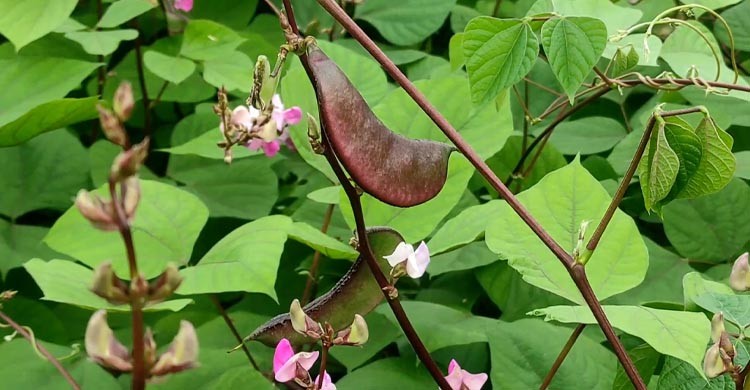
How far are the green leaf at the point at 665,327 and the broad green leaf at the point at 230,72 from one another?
2.09 feet

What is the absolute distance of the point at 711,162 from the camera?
0.59 m

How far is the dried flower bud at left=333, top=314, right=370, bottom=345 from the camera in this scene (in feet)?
1.70

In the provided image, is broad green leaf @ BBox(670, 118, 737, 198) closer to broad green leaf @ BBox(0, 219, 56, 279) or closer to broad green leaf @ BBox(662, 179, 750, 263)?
broad green leaf @ BBox(662, 179, 750, 263)

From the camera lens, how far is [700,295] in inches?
24.6

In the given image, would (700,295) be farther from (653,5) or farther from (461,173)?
(653,5)

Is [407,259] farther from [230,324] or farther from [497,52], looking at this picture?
[230,324]

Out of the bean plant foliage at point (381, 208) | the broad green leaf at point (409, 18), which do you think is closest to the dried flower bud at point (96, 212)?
the bean plant foliage at point (381, 208)

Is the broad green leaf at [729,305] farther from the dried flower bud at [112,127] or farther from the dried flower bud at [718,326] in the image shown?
the dried flower bud at [112,127]

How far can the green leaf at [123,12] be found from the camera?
1096 millimetres

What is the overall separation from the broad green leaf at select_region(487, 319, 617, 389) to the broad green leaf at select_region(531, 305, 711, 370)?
14 cm

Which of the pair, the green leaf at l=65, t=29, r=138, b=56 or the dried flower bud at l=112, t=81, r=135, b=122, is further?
the green leaf at l=65, t=29, r=138, b=56

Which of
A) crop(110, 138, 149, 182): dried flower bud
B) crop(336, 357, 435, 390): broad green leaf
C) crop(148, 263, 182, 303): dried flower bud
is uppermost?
crop(110, 138, 149, 182): dried flower bud

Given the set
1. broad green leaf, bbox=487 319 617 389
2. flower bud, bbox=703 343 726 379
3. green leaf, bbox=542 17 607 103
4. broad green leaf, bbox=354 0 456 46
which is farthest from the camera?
broad green leaf, bbox=354 0 456 46

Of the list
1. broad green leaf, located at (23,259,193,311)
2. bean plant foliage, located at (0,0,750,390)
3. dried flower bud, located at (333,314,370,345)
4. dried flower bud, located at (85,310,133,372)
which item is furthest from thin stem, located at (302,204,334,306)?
dried flower bud, located at (85,310,133,372)
